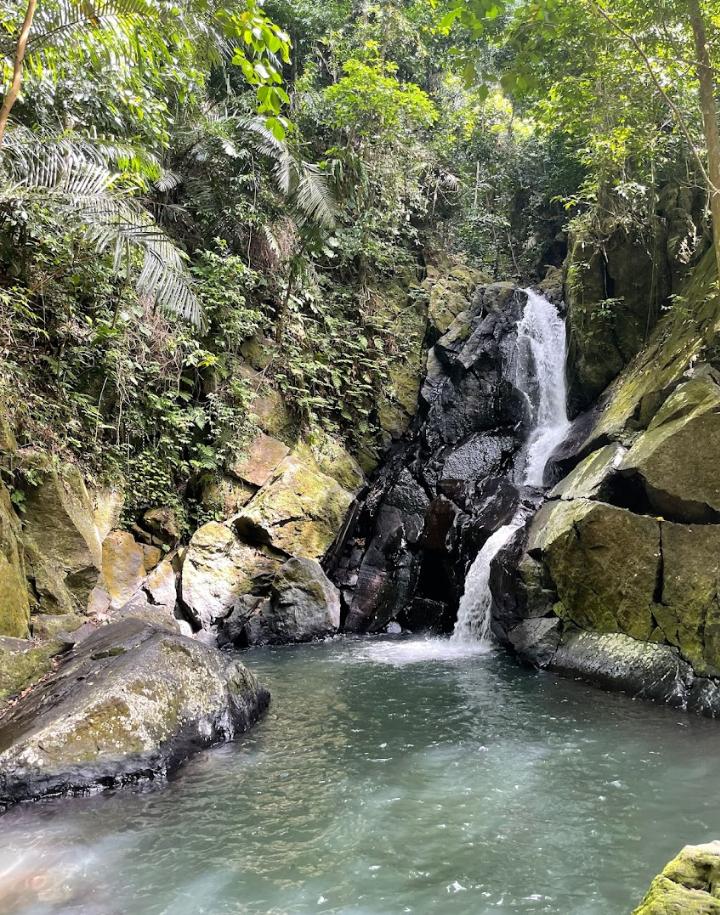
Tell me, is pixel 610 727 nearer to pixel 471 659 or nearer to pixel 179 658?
pixel 471 659

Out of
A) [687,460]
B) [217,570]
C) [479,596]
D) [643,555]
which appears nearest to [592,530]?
[643,555]

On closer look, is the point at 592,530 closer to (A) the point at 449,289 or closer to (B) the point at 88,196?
(B) the point at 88,196

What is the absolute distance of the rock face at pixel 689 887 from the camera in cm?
211

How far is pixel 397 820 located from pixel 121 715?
271cm

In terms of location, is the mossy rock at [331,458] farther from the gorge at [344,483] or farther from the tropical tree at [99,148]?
the tropical tree at [99,148]

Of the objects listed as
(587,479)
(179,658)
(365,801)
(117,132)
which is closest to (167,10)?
(117,132)

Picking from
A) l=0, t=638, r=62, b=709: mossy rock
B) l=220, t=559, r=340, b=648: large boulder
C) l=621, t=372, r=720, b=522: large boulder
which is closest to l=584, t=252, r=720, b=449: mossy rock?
l=621, t=372, r=720, b=522: large boulder

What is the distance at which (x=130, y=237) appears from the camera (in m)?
8.05

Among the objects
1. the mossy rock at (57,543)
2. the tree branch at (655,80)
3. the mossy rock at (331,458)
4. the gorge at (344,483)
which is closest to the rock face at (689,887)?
the gorge at (344,483)

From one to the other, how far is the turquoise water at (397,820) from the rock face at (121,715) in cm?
22

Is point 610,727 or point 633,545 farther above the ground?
point 633,545

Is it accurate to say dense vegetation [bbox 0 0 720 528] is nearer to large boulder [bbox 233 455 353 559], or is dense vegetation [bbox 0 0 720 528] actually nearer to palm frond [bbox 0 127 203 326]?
palm frond [bbox 0 127 203 326]

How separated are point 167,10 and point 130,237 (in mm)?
3200

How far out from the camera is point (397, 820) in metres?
4.68
